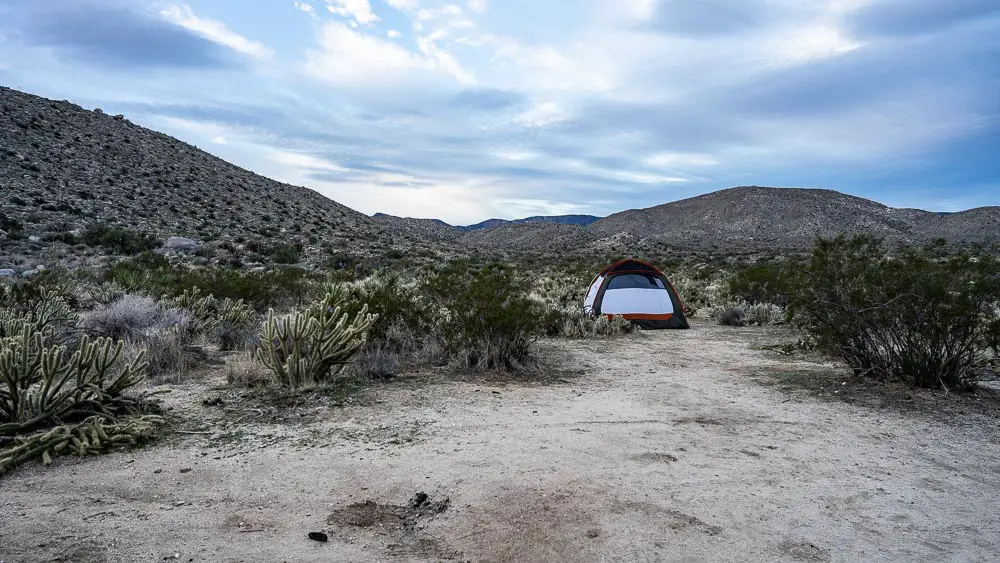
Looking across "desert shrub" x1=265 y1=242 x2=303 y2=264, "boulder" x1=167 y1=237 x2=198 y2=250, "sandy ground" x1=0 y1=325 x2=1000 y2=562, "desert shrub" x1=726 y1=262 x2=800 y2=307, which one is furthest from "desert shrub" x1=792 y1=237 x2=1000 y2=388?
"boulder" x1=167 y1=237 x2=198 y2=250

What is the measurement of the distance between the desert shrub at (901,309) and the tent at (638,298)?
5.49m

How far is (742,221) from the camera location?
8050 cm

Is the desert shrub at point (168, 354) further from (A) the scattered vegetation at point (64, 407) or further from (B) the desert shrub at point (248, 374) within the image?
(A) the scattered vegetation at point (64, 407)

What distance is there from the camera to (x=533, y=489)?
4168 millimetres

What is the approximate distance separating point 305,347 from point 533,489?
4092mm

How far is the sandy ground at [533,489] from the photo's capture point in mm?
3408

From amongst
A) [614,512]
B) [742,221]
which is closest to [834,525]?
[614,512]

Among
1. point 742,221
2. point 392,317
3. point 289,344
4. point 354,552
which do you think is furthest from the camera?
point 742,221

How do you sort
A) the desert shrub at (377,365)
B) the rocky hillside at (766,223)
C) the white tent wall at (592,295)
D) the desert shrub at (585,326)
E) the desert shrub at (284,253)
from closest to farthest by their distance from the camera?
the desert shrub at (377,365) < the desert shrub at (585,326) < the white tent wall at (592,295) < the desert shrub at (284,253) < the rocky hillside at (766,223)

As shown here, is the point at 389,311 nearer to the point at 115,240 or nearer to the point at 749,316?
the point at 749,316

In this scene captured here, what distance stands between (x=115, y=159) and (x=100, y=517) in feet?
135

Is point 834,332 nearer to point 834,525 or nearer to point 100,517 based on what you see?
point 834,525

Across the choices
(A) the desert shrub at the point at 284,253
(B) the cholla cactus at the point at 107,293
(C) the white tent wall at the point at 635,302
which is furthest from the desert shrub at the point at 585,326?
(A) the desert shrub at the point at 284,253

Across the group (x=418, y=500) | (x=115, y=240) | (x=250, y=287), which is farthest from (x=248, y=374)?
(x=115, y=240)
